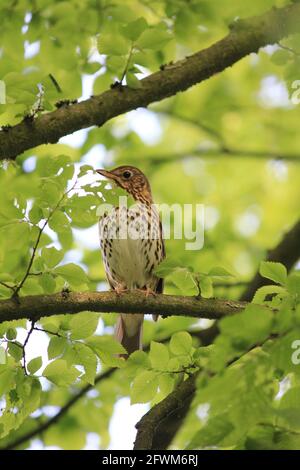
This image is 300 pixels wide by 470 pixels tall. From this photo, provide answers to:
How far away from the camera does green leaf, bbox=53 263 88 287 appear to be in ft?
17.2

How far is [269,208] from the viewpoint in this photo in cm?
1461

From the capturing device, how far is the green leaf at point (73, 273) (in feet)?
17.2

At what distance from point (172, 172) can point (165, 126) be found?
1478 mm

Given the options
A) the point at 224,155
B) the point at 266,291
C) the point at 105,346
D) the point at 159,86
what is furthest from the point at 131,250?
the point at 224,155

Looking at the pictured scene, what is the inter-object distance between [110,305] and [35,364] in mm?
626

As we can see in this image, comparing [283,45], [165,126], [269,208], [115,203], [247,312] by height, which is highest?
[165,126]

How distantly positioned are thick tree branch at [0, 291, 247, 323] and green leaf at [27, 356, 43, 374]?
10.6 inches

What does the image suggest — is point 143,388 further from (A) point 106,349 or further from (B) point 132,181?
(B) point 132,181

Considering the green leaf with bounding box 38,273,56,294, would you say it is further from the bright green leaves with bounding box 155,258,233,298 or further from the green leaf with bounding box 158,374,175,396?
the green leaf with bounding box 158,374,175,396

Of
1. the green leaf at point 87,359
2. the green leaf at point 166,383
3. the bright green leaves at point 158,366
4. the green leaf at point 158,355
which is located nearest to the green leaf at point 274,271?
the bright green leaves at point 158,366

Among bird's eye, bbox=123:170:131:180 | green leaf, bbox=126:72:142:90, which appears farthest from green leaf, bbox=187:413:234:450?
bird's eye, bbox=123:170:131:180

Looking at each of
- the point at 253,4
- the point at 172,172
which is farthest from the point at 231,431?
the point at 172,172

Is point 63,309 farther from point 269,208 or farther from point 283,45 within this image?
point 269,208

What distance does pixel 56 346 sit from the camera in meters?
5.23
